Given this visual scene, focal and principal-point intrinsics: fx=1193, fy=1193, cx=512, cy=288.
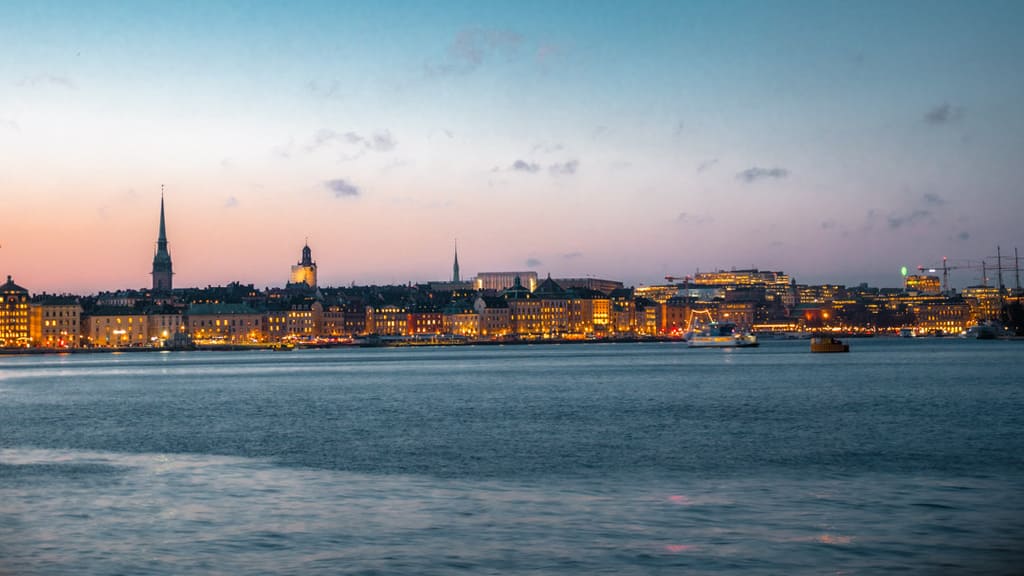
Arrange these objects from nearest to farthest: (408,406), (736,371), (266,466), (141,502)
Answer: (141,502) → (266,466) → (408,406) → (736,371)

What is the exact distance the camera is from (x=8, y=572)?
13.2 meters

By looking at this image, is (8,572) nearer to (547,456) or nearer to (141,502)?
(141,502)

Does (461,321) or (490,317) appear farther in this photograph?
(490,317)

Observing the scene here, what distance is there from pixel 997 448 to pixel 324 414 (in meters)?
20.2

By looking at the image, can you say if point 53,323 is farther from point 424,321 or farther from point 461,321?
point 461,321

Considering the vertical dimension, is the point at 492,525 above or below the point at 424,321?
below

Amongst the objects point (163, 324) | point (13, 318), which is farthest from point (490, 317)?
point (13, 318)

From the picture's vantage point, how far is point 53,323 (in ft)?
531

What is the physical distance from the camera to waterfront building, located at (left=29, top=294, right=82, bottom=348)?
161 meters

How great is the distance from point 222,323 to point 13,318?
1119 inches

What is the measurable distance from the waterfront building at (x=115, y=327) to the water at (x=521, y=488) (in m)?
131

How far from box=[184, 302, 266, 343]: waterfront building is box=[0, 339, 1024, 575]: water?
135 metres

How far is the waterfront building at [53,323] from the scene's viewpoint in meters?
161

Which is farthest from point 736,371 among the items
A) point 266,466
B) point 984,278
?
point 984,278
